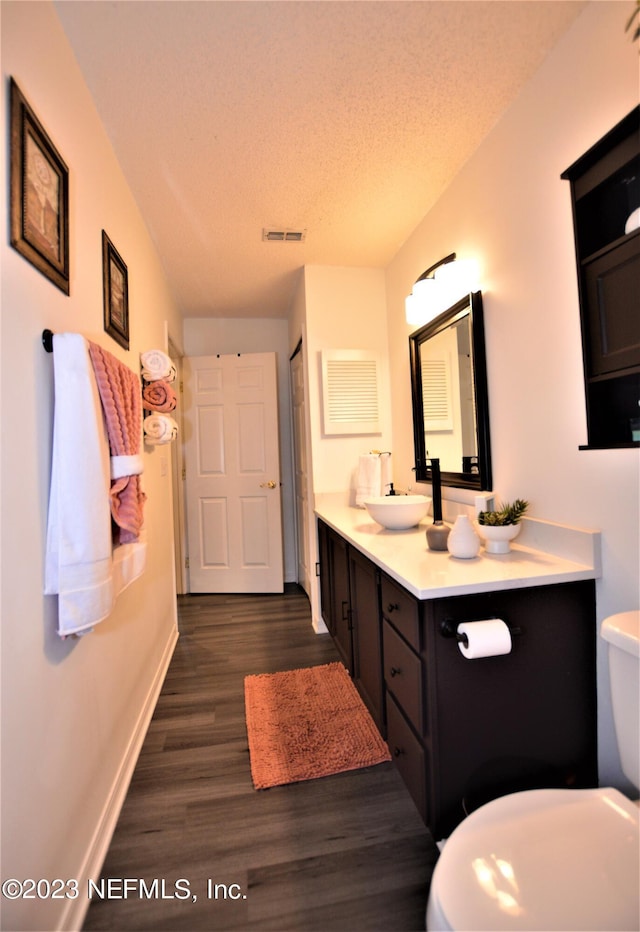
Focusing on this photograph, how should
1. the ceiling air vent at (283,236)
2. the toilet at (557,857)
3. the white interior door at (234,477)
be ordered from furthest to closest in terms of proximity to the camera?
1. the white interior door at (234,477)
2. the ceiling air vent at (283,236)
3. the toilet at (557,857)

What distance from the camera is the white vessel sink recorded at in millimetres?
1828

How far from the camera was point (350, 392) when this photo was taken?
2.71 metres

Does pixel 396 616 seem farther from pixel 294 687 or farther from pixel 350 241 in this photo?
pixel 350 241

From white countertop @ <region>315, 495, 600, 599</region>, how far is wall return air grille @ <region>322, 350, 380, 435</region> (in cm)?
117

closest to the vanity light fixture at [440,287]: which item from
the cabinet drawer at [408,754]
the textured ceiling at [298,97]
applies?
the textured ceiling at [298,97]

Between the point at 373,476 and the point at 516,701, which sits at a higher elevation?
the point at 373,476

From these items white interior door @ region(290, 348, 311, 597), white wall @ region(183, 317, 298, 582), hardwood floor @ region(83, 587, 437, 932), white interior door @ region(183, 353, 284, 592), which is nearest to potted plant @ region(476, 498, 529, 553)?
hardwood floor @ region(83, 587, 437, 932)

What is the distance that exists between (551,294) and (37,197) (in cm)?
149

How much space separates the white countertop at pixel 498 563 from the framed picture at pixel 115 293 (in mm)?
1275

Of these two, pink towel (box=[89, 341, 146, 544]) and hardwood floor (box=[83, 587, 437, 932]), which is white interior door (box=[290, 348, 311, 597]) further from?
pink towel (box=[89, 341, 146, 544])

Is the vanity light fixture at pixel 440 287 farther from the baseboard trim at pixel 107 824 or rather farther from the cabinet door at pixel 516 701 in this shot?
the baseboard trim at pixel 107 824

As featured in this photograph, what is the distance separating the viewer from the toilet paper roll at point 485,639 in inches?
41.9

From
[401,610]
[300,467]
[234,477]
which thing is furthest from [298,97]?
[234,477]

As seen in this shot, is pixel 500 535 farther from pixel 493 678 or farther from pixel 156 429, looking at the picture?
pixel 156 429
